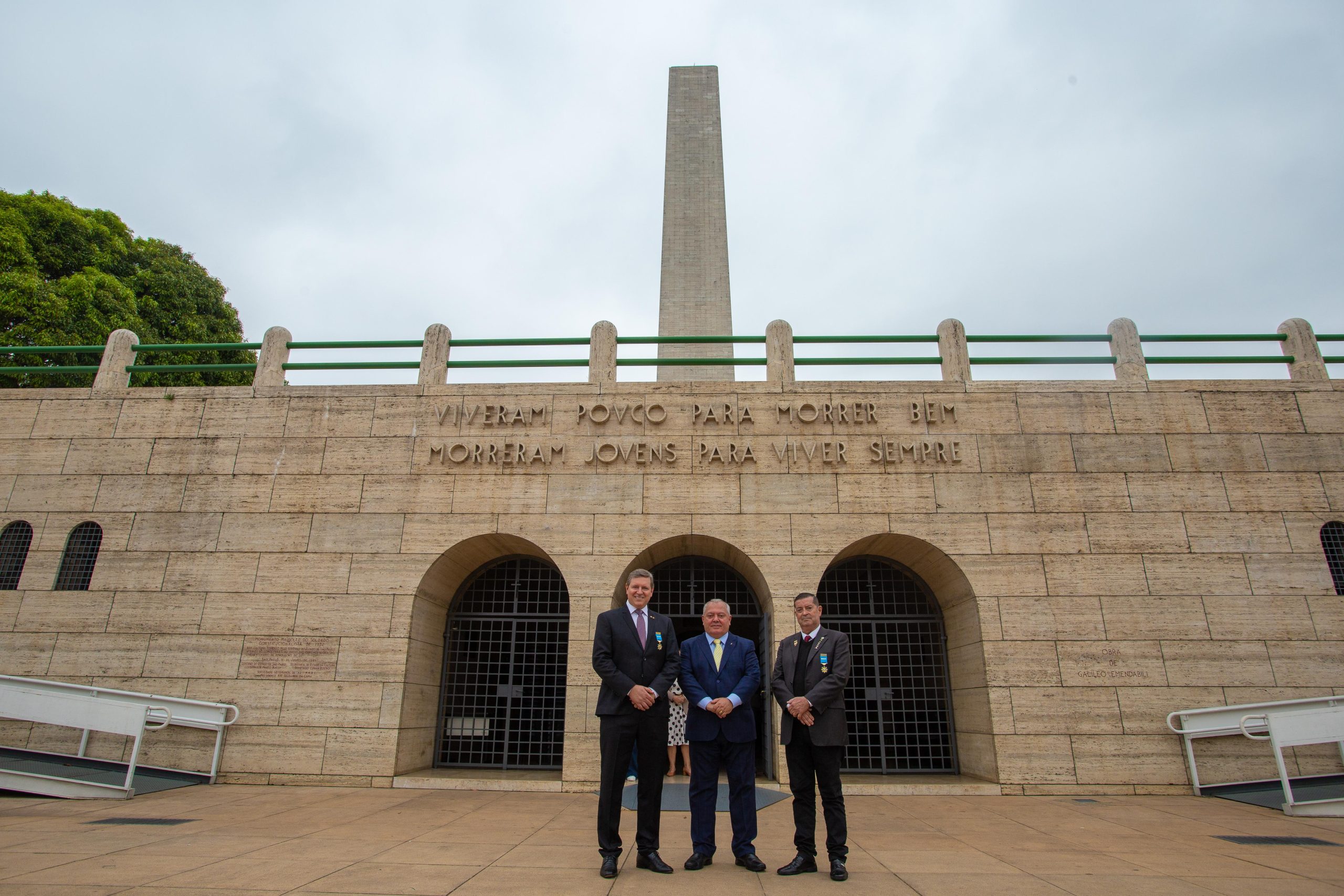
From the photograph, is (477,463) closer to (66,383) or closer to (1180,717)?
(1180,717)

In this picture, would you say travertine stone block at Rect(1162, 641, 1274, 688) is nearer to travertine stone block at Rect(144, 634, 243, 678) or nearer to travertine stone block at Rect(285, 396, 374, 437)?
travertine stone block at Rect(285, 396, 374, 437)

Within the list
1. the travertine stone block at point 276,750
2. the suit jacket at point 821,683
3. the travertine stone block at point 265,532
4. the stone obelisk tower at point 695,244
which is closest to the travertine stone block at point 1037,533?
the suit jacket at point 821,683

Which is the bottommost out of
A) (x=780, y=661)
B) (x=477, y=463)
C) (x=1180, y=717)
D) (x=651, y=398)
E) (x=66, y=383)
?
(x=1180, y=717)

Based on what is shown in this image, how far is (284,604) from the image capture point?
1059cm

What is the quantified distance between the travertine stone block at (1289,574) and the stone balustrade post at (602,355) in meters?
9.97

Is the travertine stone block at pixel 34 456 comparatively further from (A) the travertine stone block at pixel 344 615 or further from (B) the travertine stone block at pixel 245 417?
(A) the travertine stone block at pixel 344 615

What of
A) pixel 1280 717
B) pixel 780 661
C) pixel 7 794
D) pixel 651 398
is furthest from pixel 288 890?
pixel 1280 717

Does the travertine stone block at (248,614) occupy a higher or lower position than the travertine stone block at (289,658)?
higher

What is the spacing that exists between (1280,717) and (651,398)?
29.4 feet

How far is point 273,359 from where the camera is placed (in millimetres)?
11984

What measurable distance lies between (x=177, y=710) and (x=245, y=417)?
14.7ft

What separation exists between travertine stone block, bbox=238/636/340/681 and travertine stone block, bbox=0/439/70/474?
14.0 feet

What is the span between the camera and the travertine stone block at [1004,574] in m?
10.3

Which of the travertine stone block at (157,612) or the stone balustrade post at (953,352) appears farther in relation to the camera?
the stone balustrade post at (953,352)
